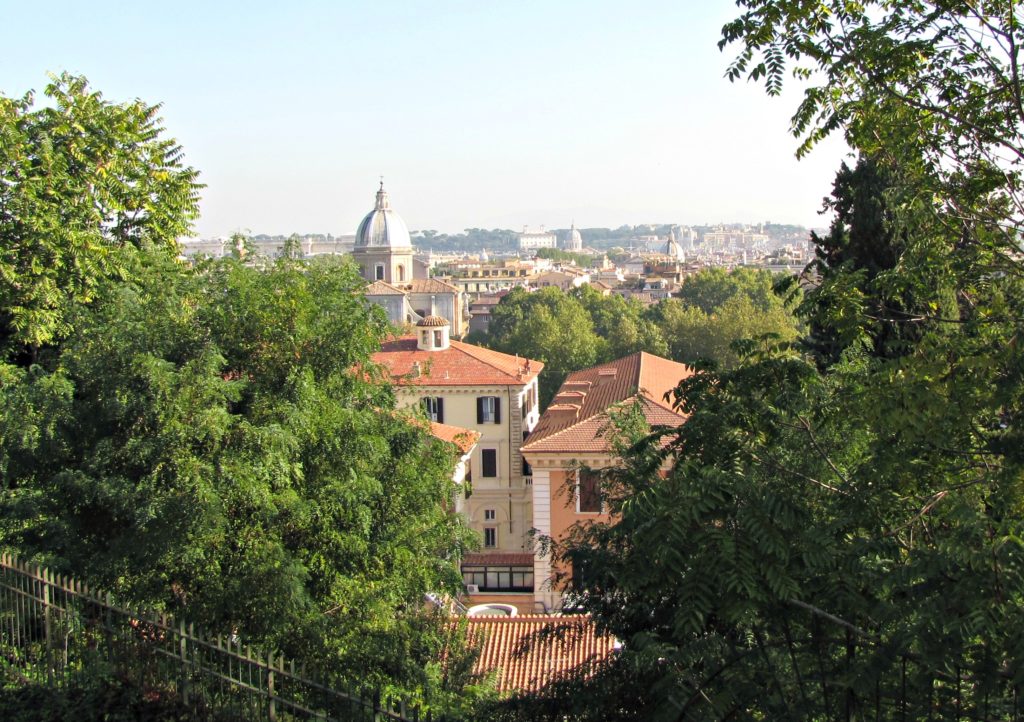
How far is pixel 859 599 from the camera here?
5379 mm

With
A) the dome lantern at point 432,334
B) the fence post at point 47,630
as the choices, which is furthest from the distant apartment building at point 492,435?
the fence post at point 47,630

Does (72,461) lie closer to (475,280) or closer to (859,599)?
(859,599)

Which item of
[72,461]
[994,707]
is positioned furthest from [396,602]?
[994,707]

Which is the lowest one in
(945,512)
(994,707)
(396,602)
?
(396,602)

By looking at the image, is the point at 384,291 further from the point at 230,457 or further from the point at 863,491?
the point at 863,491

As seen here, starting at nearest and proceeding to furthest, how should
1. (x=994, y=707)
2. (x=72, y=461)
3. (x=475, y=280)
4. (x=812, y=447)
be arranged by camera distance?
(x=994, y=707) < (x=812, y=447) < (x=72, y=461) < (x=475, y=280)

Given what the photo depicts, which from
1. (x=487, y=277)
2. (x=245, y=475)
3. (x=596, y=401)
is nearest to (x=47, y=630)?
(x=245, y=475)

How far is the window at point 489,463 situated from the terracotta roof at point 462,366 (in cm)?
219

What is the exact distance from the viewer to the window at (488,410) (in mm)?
32812

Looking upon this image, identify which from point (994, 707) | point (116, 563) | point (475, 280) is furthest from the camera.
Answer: point (475, 280)

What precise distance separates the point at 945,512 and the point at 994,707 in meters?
1.43

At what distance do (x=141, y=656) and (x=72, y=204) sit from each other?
824 centimetres

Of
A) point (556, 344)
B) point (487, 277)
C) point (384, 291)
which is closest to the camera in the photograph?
point (556, 344)

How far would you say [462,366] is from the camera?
3375 centimetres
